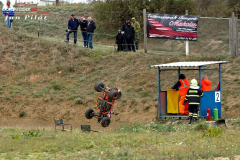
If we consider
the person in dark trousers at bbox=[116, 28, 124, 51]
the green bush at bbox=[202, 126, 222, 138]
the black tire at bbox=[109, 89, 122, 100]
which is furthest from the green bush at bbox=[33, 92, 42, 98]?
the green bush at bbox=[202, 126, 222, 138]

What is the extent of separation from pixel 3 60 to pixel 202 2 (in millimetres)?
22183

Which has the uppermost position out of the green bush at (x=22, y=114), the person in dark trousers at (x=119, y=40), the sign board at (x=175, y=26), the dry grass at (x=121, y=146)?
the sign board at (x=175, y=26)

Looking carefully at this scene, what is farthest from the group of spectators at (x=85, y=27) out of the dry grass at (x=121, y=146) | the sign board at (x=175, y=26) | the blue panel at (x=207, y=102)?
the dry grass at (x=121, y=146)

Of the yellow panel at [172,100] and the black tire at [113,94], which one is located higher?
the black tire at [113,94]

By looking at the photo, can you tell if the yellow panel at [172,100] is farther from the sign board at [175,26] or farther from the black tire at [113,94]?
the sign board at [175,26]

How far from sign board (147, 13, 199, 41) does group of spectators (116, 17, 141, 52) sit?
1.48 metres

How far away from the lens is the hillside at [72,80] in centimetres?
2016

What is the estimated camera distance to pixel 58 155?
31.0 feet

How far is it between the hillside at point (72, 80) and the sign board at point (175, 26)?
1297 mm

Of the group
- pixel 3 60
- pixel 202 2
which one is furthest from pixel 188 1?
pixel 3 60

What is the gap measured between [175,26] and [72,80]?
7.40 m

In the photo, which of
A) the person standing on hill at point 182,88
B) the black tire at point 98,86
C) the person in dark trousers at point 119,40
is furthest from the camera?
the person in dark trousers at point 119,40

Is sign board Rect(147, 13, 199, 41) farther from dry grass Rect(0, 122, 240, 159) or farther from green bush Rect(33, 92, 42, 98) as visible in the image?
dry grass Rect(0, 122, 240, 159)

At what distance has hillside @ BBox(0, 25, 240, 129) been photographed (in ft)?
66.1
